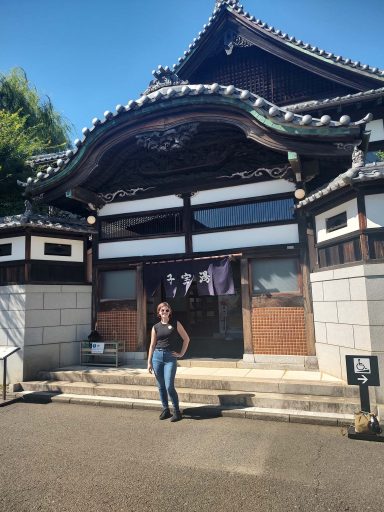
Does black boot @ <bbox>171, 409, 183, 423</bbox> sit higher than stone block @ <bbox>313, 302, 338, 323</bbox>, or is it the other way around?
stone block @ <bbox>313, 302, 338, 323</bbox>

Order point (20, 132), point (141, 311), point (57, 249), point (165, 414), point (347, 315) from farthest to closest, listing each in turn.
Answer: point (20, 132)
point (57, 249)
point (141, 311)
point (347, 315)
point (165, 414)

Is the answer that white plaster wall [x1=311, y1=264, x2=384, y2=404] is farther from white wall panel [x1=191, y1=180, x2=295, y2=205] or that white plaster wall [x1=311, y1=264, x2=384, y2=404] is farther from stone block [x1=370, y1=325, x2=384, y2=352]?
white wall panel [x1=191, y1=180, x2=295, y2=205]

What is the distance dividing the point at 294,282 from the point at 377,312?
8.31ft

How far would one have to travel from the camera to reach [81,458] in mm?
4746

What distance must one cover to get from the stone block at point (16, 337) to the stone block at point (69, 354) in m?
1.14

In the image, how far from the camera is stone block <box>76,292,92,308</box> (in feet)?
33.6

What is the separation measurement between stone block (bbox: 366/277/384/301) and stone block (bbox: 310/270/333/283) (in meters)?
1.12

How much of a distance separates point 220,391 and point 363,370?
3.03 meters

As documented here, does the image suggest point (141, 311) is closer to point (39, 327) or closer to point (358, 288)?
point (39, 327)

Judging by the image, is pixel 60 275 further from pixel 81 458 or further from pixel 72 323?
pixel 81 458

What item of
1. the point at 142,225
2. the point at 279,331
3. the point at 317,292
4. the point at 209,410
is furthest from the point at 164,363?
the point at 142,225

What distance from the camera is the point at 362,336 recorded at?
6406 millimetres

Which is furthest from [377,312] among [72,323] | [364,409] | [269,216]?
[72,323]

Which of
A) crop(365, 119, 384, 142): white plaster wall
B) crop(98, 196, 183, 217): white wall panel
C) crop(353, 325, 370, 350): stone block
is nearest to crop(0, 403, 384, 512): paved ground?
crop(353, 325, 370, 350): stone block
